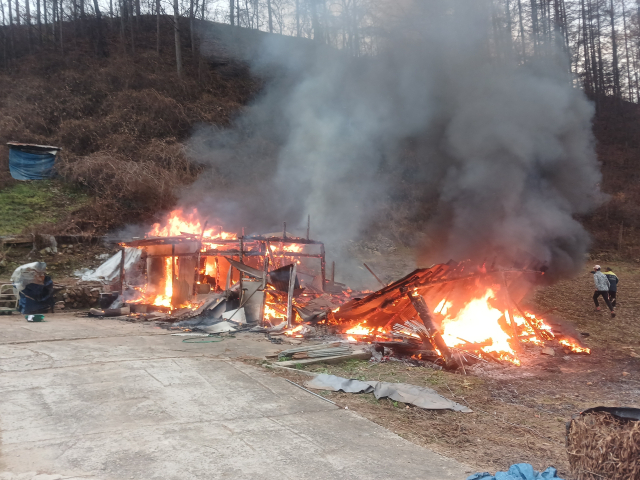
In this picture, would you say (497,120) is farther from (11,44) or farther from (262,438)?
(11,44)

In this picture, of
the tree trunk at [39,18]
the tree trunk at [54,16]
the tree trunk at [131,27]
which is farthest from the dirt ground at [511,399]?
the tree trunk at [54,16]

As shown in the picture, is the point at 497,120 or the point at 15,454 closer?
the point at 15,454

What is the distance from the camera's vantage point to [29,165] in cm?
2092

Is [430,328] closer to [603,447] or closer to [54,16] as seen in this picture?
[603,447]

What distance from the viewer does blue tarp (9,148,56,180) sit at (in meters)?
20.7

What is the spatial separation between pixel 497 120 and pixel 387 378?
9.97 meters

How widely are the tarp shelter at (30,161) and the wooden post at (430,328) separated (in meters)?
19.5

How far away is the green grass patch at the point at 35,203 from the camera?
17.7 meters

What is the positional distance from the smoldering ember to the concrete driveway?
1.2 inches

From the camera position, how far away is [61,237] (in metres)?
16.8

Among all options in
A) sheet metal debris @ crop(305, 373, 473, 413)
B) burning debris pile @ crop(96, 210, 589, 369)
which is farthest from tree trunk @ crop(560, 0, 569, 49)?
sheet metal debris @ crop(305, 373, 473, 413)

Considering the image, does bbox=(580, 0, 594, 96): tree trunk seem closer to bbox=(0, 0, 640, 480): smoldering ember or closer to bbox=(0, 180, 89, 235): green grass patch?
bbox=(0, 0, 640, 480): smoldering ember

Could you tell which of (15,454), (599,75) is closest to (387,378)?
(15,454)

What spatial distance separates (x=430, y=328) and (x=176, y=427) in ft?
16.5
